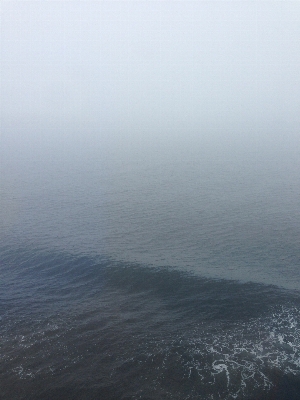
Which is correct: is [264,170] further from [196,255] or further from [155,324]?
[155,324]

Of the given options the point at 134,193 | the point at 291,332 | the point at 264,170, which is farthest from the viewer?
the point at 264,170

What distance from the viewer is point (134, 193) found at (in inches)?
4956

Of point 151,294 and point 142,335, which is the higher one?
point 151,294

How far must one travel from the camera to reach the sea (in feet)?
157

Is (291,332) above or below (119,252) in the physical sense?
below

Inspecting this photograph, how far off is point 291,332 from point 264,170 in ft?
370

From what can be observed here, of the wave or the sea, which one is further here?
the sea

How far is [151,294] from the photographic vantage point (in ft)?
221

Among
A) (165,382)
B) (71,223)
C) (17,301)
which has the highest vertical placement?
(71,223)

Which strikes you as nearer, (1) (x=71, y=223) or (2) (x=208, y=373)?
(2) (x=208, y=373)

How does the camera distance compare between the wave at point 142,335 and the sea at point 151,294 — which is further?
the sea at point 151,294

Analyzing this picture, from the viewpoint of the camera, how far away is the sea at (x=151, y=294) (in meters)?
47.9

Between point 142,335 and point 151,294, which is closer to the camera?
point 142,335

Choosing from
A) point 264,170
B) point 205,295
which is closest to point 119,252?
point 205,295
